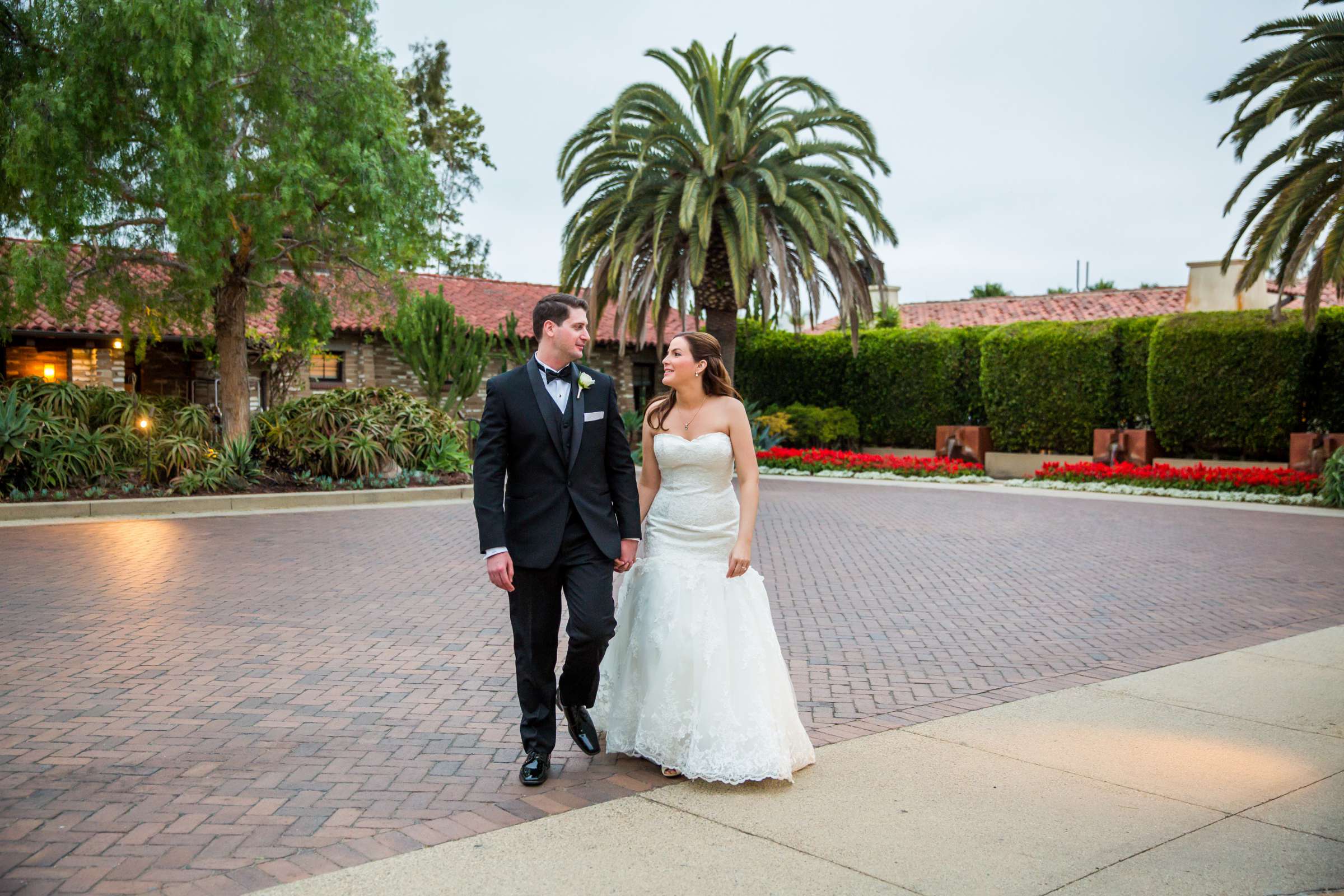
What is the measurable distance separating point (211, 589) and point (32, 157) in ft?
28.9

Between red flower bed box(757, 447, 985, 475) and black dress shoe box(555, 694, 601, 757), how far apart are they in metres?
19.4

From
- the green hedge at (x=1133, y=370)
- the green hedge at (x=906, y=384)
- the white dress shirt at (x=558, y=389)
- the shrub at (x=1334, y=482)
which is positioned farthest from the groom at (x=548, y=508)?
the green hedge at (x=906, y=384)

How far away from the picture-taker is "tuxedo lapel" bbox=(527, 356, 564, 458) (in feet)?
14.1

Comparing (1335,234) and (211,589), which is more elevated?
(1335,234)

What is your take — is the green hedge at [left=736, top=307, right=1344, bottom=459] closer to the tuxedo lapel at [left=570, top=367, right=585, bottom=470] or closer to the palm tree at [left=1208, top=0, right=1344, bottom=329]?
the palm tree at [left=1208, top=0, right=1344, bottom=329]

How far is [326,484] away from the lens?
55.2ft

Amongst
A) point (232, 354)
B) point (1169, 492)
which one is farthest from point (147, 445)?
point (1169, 492)

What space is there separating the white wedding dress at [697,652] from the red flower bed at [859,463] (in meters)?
19.3

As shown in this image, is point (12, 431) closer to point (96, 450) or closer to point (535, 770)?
point (96, 450)

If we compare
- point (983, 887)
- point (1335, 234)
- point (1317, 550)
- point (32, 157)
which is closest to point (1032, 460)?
point (1335, 234)

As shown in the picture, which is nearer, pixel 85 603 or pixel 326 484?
pixel 85 603

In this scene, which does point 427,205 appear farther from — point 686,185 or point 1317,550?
point 1317,550

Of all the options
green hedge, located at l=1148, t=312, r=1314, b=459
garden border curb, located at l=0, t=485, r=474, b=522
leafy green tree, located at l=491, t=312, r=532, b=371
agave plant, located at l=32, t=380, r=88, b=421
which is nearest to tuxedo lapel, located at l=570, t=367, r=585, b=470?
garden border curb, located at l=0, t=485, r=474, b=522

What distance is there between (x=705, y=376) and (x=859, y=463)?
2006 centimetres
